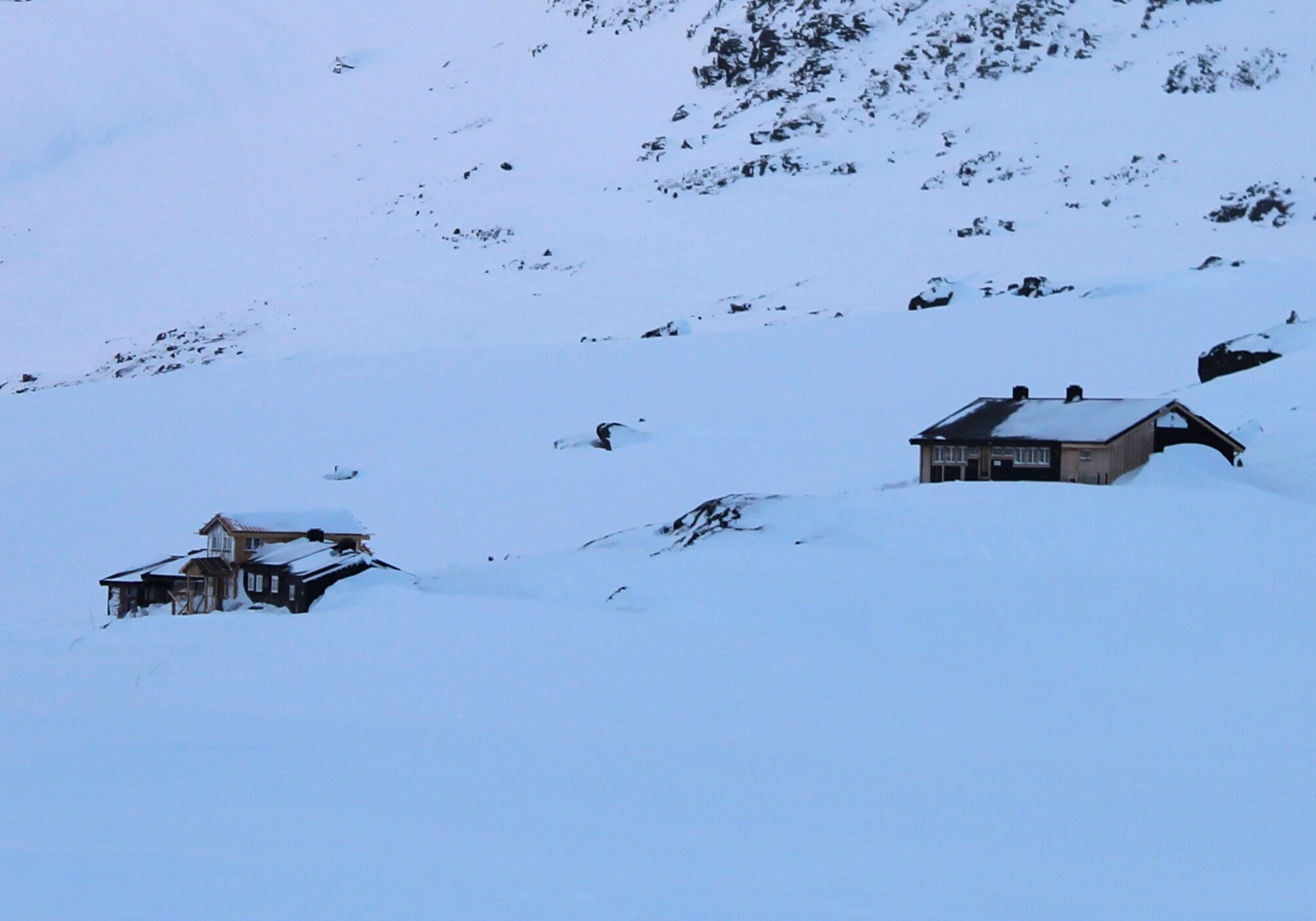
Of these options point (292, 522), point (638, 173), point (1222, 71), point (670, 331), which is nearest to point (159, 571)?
point (292, 522)

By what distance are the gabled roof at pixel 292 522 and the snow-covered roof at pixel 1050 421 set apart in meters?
13.0

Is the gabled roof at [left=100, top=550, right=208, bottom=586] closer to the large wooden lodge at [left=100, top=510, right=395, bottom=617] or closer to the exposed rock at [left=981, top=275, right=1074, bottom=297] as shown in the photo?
the large wooden lodge at [left=100, top=510, right=395, bottom=617]

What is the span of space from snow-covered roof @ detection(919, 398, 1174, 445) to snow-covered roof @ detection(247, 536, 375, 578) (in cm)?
1320

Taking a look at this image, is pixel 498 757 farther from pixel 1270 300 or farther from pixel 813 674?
pixel 1270 300

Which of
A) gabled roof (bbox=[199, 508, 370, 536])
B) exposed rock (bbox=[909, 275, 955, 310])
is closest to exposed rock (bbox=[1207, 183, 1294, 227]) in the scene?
exposed rock (bbox=[909, 275, 955, 310])

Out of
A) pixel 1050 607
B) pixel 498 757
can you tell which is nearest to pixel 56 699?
pixel 498 757

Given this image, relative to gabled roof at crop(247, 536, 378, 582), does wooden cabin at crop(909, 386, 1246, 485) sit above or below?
above

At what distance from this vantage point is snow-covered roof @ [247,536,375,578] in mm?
27328

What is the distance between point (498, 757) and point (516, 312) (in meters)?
59.0

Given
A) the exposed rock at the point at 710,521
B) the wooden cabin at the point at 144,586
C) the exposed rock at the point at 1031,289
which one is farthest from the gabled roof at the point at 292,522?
the exposed rock at the point at 1031,289

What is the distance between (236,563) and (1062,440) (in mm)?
17620

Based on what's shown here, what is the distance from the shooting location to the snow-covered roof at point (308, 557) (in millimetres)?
27328

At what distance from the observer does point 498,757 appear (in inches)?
454

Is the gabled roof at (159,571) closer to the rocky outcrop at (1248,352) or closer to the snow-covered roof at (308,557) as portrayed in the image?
the snow-covered roof at (308,557)
